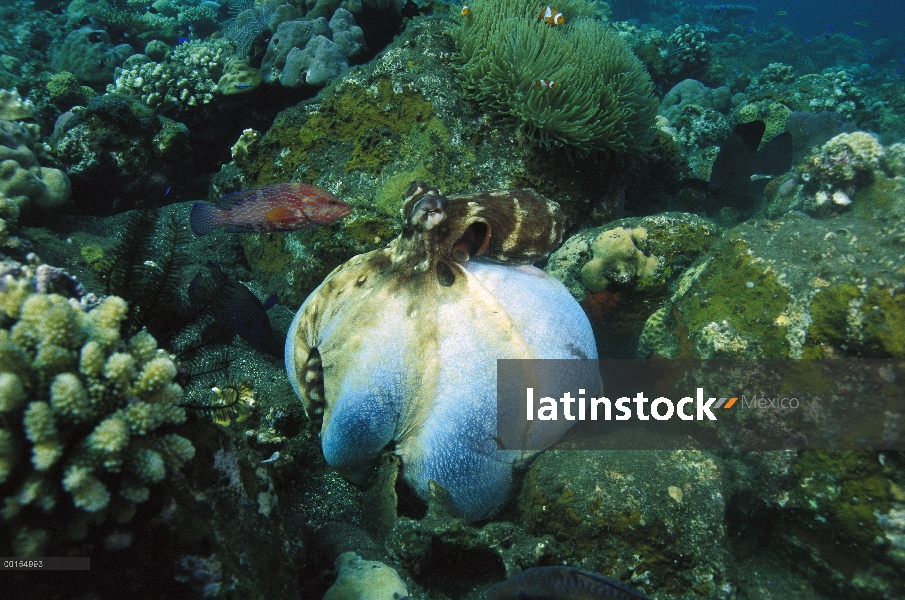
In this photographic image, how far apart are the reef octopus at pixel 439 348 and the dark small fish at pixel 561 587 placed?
23.0 inches

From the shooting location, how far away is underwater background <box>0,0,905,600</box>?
146 centimetres

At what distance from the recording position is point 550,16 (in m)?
4.60

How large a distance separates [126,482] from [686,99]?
48.7 feet

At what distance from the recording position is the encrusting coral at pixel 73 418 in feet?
4.09

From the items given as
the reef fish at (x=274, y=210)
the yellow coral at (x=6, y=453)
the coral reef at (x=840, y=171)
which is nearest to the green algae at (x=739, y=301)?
the coral reef at (x=840, y=171)

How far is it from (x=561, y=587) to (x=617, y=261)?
232 cm

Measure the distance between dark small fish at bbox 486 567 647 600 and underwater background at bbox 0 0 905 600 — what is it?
0.01m

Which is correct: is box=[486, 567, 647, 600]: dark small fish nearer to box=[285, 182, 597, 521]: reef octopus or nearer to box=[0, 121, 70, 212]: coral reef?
box=[285, 182, 597, 521]: reef octopus

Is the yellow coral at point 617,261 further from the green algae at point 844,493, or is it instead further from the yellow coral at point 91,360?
the yellow coral at point 91,360

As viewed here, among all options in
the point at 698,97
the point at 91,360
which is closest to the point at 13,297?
the point at 91,360

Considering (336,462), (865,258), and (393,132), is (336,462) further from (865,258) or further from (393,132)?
(865,258)

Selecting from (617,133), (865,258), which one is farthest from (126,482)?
(617,133)

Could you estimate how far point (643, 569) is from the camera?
2.27 m

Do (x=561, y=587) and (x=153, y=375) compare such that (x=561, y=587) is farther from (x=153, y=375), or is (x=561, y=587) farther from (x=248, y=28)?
(x=248, y=28)
